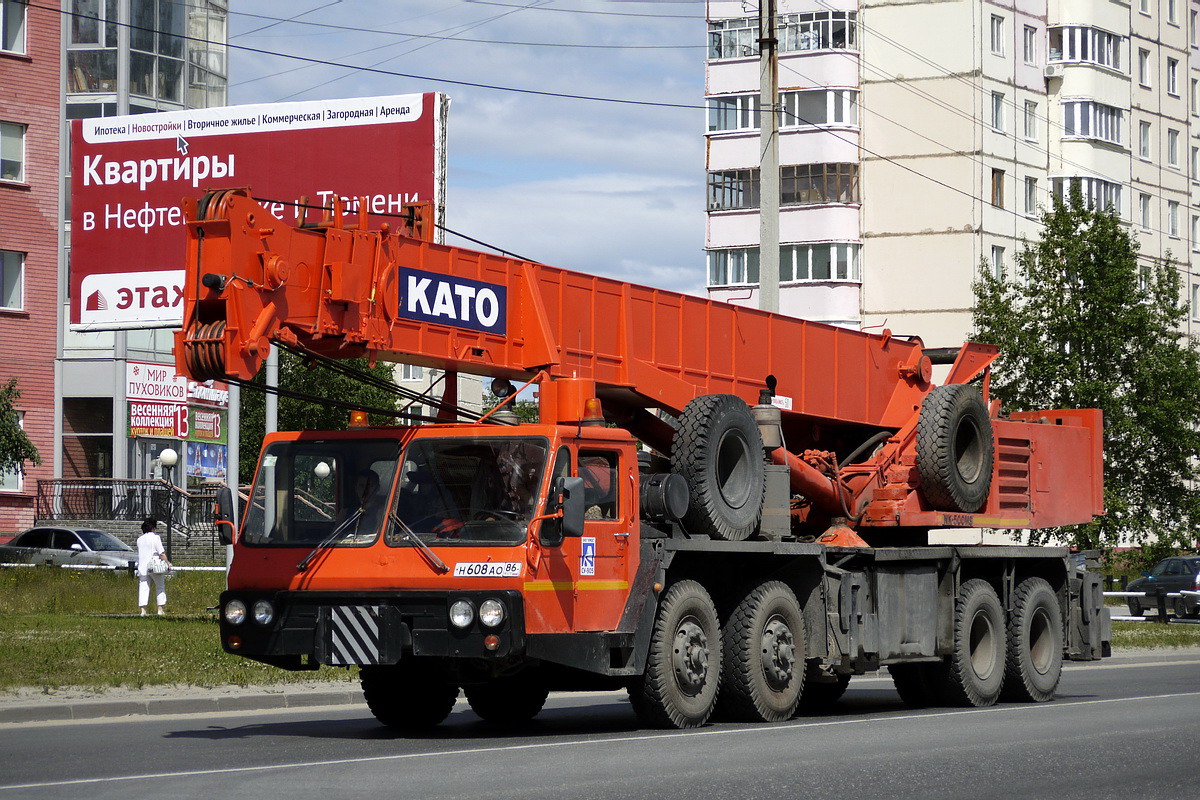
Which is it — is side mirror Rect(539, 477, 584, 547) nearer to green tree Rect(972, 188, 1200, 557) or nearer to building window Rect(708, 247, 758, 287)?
green tree Rect(972, 188, 1200, 557)

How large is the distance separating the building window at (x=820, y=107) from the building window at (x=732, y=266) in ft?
15.8

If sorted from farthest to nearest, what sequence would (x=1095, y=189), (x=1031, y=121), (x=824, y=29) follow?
(x=1095, y=189) → (x=1031, y=121) → (x=824, y=29)

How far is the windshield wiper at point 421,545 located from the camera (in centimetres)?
1286

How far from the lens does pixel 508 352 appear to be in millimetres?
14047

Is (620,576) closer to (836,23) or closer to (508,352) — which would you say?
(508,352)

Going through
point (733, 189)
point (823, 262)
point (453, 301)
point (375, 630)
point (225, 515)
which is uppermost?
point (733, 189)

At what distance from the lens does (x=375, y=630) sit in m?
12.8

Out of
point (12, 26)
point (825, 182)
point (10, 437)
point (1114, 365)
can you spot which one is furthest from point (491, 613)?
point (825, 182)

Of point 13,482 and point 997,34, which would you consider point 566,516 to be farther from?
point 997,34

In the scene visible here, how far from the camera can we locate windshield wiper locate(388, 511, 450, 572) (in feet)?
42.2

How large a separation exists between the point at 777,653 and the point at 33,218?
35494 millimetres

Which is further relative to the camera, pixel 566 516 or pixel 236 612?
pixel 236 612

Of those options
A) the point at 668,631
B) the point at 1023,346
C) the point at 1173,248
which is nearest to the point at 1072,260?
the point at 1023,346

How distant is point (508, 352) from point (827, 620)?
378 cm
